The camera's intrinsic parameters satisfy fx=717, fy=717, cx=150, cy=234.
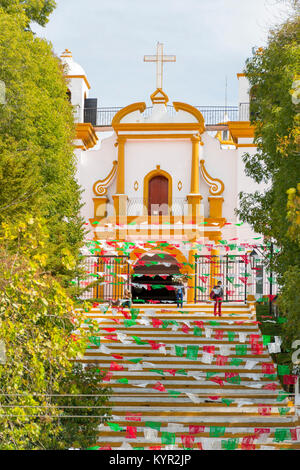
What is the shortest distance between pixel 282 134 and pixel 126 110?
1354 cm

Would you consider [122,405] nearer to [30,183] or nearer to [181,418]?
[181,418]

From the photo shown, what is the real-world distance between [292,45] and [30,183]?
6076 millimetres

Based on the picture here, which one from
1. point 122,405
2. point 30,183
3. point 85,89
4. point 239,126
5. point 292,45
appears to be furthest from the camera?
point 85,89

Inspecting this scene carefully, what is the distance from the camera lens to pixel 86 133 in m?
25.5

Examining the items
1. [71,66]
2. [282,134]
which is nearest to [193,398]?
[282,134]

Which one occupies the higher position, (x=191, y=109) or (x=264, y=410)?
(x=191, y=109)

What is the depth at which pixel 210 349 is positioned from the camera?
15758 millimetres

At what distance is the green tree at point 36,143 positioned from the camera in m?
14.8

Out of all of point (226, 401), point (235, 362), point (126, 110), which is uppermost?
point (126, 110)

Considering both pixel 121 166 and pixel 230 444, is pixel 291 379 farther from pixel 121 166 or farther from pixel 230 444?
pixel 121 166

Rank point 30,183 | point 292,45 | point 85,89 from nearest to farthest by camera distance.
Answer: point 292,45 < point 30,183 < point 85,89

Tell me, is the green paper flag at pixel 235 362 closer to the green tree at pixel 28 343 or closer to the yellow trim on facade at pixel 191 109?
the green tree at pixel 28 343

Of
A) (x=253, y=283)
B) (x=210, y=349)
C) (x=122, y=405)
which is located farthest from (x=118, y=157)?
(x=122, y=405)

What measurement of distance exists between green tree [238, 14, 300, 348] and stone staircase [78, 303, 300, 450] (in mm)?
1704
